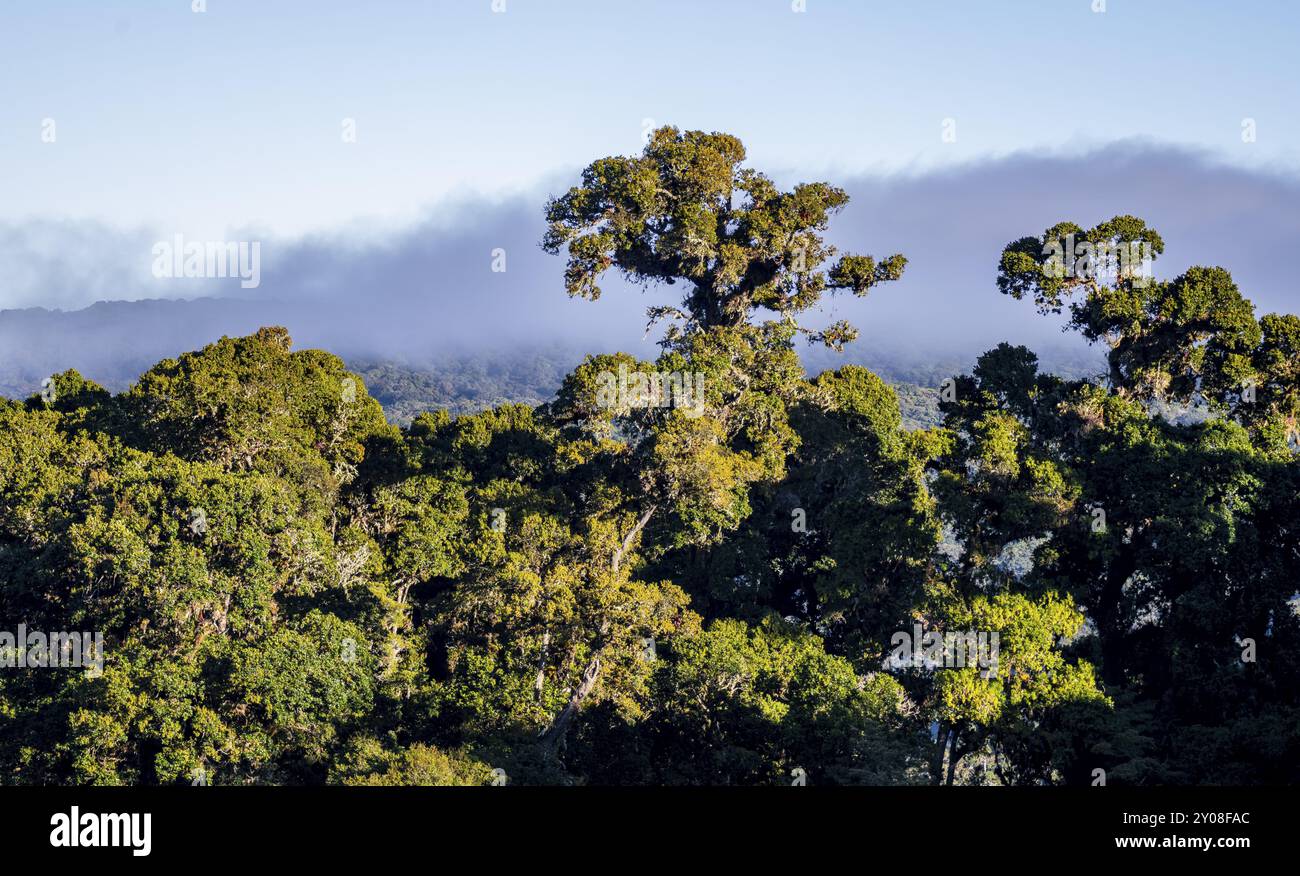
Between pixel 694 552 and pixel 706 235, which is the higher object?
pixel 706 235

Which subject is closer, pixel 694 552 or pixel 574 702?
pixel 574 702

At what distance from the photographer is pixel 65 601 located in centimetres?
4666

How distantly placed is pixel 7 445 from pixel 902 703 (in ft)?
116

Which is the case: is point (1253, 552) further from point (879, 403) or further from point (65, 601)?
point (65, 601)

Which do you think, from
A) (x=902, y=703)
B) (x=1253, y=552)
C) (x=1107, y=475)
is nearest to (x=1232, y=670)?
(x=1253, y=552)

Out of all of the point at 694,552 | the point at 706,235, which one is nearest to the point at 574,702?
the point at 694,552

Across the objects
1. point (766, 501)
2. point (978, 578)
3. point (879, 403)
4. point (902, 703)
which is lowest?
point (902, 703)

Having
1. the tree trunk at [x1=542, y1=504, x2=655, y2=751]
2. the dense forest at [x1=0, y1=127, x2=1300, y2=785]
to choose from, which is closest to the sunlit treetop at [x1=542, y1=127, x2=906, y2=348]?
the dense forest at [x1=0, y1=127, x2=1300, y2=785]

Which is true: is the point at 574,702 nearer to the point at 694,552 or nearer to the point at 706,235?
the point at 694,552

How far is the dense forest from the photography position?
40.7m

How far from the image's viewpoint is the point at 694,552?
169ft

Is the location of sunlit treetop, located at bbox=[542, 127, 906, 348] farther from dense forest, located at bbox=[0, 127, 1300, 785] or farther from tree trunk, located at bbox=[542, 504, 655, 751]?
tree trunk, located at bbox=[542, 504, 655, 751]

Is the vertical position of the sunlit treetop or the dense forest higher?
the sunlit treetop
